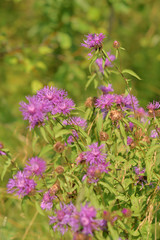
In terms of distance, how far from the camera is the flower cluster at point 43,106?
104cm

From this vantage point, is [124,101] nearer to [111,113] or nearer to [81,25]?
[111,113]

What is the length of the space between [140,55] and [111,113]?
226 cm

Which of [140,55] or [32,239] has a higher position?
[140,55]

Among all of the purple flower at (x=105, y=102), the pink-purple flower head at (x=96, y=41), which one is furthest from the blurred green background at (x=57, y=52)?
the pink-purple flower head at (x=96, y=41)

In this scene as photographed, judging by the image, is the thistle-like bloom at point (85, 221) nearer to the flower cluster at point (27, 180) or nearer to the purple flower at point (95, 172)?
the purple flower at point (95, 172)

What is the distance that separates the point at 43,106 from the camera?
106cm

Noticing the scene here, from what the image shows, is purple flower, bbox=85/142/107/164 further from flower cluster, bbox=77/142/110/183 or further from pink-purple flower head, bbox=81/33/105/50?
pink-purple flower head, bbox=81/33/105/50

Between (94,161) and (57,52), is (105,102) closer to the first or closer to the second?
(94,161)

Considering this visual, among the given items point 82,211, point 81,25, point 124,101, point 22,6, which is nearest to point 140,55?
point 81,25

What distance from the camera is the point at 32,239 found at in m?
1.71

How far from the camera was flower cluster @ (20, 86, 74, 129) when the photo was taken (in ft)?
3.42

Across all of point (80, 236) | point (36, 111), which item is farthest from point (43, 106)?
point (80, 236)

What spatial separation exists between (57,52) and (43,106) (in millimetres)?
2234

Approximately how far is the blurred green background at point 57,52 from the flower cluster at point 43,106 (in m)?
0.81
